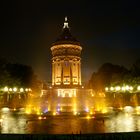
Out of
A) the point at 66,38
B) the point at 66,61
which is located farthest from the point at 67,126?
the point at 66,38

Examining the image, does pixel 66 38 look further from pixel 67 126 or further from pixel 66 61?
pixel 67 126

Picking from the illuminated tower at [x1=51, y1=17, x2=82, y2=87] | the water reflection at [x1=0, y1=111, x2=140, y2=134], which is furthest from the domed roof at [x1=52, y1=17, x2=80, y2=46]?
the water reflection at [x1=0, y1=111, x2=140, y2=134]

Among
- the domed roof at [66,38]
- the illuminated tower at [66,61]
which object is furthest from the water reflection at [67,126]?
the domed roof at [66,38]

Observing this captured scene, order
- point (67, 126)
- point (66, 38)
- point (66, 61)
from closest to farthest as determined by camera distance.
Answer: point (67, 126), point (66, 61), point (66, 38)

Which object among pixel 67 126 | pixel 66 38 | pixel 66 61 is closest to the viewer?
pixel 67 126

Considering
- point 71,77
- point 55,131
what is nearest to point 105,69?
point 71,77

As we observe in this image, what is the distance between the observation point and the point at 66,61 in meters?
89.9

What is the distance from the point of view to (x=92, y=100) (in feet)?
195

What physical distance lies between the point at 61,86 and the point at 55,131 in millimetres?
62220

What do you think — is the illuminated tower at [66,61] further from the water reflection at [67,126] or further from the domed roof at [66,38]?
the water reflection at [67,126]

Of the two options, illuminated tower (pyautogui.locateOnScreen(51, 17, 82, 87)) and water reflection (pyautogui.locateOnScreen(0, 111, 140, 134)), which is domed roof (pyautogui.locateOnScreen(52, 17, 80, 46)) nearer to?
illuminated tower (pyautogui.locateOnScreen(51, 17, 82, 87))

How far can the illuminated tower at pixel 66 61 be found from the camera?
8919 cm

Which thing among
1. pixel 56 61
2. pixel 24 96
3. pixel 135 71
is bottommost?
pixel 24 96
